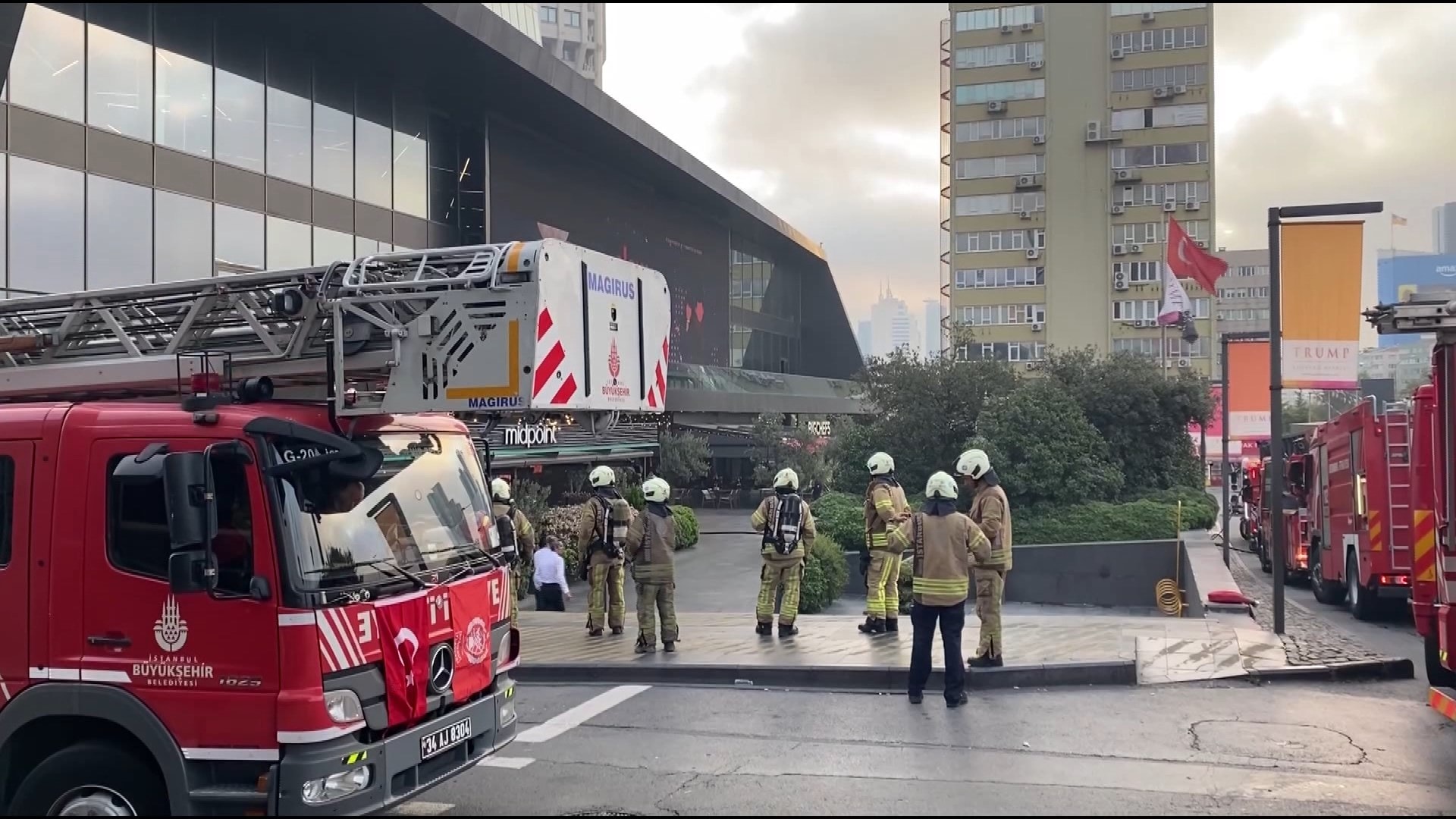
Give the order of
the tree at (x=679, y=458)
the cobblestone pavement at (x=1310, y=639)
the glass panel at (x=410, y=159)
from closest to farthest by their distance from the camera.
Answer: the cobblestone pavement at (x=1310, y=639) → the glass panel at (x=410, y=159) → the tree at (x=679, y=458)

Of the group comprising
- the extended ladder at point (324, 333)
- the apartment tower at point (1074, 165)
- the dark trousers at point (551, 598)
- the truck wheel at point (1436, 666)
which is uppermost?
the apartment tower at point (1074, 165)

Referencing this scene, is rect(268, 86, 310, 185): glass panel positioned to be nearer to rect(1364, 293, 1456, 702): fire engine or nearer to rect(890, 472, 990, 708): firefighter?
rect(890, 472, 990, 708): firefighter

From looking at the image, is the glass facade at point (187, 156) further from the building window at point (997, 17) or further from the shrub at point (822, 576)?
the building window at point (997, 17)

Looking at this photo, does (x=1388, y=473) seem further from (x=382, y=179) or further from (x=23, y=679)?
(x=382, y=179)

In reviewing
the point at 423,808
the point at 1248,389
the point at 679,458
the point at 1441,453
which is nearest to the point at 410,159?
the point at 679,458

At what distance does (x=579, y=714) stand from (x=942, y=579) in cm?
326

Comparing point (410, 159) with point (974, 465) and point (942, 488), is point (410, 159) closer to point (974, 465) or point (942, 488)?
point (974, 465)

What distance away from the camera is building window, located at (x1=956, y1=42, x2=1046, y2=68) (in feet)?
218

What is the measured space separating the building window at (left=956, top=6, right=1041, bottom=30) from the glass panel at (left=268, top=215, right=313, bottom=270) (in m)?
53.4

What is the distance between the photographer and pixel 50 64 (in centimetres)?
1852

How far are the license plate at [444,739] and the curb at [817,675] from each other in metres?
4.58

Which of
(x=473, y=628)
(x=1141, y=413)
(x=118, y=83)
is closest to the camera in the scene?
(x=473, y=628)

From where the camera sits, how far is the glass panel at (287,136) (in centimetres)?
2356

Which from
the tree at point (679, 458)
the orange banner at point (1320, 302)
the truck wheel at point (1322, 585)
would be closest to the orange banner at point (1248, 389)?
the truck wheel at point (1322, 585)
